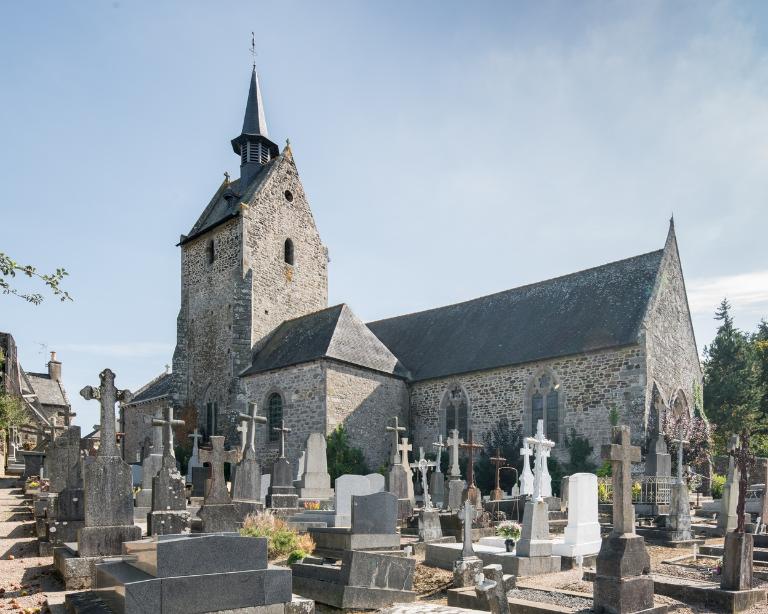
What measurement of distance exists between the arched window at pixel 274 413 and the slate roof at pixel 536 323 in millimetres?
5268

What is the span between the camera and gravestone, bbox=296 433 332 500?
16.2m

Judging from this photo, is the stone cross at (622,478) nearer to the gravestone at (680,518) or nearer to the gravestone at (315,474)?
the gravestone at (680,518)

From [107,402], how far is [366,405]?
1575cm

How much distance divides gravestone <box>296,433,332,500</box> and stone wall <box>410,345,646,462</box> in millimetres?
8505

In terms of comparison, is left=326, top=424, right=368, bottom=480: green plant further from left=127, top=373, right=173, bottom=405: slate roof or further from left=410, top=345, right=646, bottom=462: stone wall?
left=127, top=373, right=173, bottom=405: slate roof

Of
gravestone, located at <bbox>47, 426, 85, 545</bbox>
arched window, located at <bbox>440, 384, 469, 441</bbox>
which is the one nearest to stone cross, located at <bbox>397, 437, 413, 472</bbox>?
gravestone, located at <bbox>47, 426, 85, 545</bbox>

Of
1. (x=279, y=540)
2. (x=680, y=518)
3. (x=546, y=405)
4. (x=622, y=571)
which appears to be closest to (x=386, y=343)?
(x=546, y=405)

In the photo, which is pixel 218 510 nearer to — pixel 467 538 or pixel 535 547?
pixel 467 538

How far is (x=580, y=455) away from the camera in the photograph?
2044 cm

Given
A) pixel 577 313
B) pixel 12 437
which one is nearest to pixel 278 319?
pixel 577 313

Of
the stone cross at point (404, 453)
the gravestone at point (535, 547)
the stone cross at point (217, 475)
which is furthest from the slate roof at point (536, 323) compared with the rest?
the stone cross at point (217, 475)

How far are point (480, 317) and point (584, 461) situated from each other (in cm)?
833

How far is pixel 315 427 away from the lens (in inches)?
894

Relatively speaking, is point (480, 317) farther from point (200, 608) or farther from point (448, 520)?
point (200, 608)
